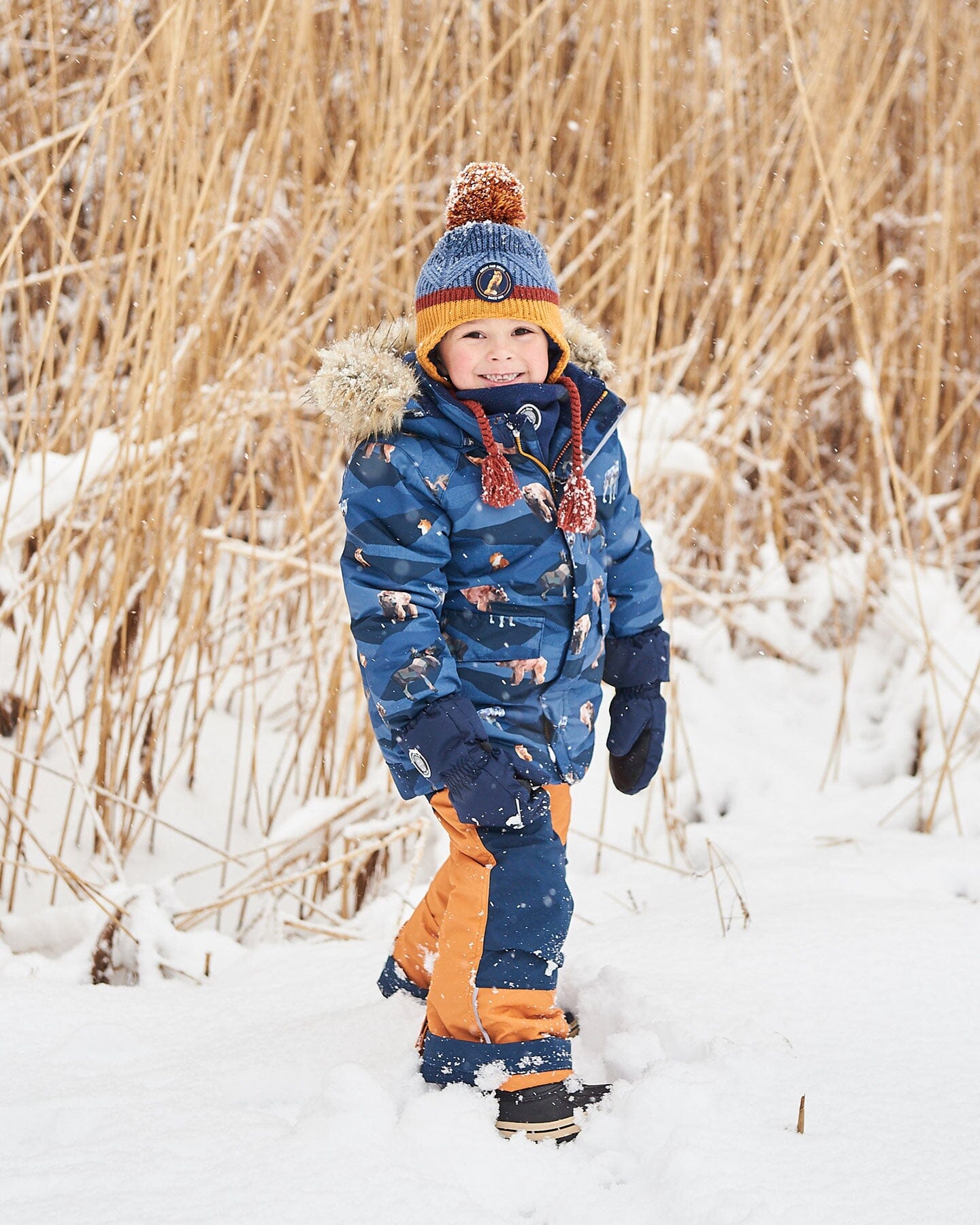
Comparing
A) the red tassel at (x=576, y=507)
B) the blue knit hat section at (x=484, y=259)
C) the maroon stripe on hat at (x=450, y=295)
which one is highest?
the blue knit hat section at (x=484, y=259)

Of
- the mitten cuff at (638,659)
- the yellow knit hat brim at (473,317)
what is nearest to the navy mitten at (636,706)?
the mitten cuff at (638,659)

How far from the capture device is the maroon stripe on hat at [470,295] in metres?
1.03

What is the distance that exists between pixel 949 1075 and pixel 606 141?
213 cm

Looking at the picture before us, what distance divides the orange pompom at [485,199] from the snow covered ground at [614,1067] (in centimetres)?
77

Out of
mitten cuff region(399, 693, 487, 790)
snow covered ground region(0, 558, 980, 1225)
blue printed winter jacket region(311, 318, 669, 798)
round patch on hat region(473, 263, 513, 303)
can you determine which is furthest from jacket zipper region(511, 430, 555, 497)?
snow covered ground region(0, 558, 980, 1225)

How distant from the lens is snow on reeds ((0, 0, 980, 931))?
154 cm

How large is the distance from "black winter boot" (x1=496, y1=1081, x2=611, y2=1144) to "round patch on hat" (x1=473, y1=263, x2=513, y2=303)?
2.29 feet

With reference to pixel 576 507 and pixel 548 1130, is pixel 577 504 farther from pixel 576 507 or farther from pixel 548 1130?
pixel 548 1130

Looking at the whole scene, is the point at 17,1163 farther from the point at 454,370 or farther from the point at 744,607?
the point at 744,607

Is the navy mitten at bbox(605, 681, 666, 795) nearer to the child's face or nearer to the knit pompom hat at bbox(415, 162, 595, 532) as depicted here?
the knit pompom hat at bbox(415, 162, 595, 532)

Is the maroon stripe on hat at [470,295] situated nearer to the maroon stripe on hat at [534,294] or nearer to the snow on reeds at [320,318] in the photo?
the maroon stripe on hat at [534,294]

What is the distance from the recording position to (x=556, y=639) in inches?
40.5

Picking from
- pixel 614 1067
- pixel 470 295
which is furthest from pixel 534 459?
pixel 614 1067

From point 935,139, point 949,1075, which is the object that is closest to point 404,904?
point 949,1075
